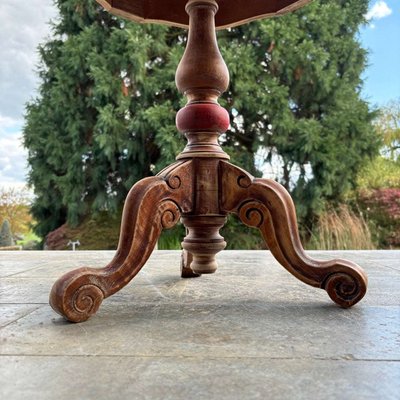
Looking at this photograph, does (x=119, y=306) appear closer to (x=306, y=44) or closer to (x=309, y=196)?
(x=309, y=196)

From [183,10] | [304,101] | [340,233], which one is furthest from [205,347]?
[304,101]

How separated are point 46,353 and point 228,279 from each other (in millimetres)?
585

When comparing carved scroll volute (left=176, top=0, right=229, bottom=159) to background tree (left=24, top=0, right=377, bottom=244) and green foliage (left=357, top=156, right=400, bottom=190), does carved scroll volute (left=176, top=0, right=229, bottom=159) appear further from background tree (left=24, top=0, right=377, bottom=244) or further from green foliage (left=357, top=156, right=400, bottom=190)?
green foliage (left=357, top=156, right=400, bottom=190)

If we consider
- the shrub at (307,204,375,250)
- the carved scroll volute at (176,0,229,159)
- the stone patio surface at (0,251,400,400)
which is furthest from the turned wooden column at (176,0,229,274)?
the shrub at (307,204,375,250)

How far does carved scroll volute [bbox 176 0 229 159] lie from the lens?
2.36ft

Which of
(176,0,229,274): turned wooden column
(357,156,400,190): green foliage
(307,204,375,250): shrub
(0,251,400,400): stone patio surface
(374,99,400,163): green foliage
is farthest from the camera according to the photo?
(374,99,400,163): green foliage

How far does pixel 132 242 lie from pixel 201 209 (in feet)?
0.42

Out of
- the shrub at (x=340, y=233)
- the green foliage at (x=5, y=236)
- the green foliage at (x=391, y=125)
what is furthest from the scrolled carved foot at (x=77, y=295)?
the green foliage at (x=391, y=125)

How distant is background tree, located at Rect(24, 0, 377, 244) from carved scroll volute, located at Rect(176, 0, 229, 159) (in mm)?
2756

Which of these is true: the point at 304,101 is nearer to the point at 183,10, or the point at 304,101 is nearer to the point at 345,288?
the point at 183,10

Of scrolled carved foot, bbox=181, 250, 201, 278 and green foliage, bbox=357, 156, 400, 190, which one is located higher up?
green foliage, bbox=357, 156, 400, 190

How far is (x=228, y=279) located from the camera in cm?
100

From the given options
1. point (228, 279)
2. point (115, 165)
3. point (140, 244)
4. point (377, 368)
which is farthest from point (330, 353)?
point (115, 165)

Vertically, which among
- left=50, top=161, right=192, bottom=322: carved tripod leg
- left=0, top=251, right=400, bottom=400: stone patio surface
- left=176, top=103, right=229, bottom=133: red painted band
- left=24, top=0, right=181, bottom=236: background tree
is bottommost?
left=0, top=251, right=400, bottom=400: stone patio surface
